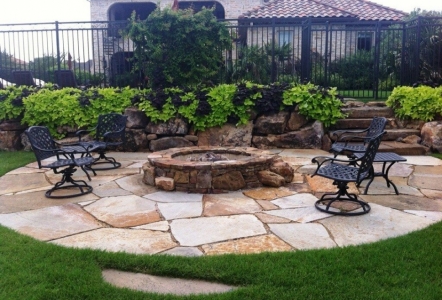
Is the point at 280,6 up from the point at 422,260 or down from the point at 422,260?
up

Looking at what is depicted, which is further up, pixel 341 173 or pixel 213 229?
pixel 341 173

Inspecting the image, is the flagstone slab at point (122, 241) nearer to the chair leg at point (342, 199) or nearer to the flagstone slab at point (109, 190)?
the flagstone slab at point (109, 190)

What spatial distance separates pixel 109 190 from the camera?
209 inches

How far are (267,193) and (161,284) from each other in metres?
2.46

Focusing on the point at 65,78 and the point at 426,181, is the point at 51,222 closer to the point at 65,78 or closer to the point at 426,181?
the point at 426,181

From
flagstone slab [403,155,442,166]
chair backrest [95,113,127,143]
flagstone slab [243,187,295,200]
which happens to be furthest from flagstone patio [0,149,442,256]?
chair backrest [95,113,127,143]

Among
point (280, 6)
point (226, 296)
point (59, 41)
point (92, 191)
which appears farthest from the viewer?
point (280, 6)

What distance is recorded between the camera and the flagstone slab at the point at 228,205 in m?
4.35

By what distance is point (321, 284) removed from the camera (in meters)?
2.74

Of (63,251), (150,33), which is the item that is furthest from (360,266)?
A: (150,33)

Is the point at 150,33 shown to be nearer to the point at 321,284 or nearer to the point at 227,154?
the point at 227,154

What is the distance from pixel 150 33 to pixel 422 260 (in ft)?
23.3

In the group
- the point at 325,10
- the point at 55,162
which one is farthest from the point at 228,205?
the point at 325,10

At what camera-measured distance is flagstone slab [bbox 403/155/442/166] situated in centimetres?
664
